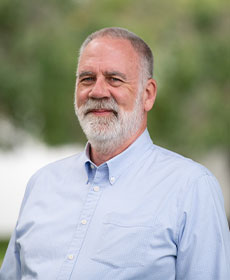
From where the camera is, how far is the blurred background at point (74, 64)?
8508mm

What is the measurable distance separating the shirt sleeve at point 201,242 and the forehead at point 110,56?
63 centimetres

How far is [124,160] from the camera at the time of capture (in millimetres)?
2295

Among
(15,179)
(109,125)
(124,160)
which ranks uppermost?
(109,125)

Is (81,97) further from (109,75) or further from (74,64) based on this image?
(74,64)

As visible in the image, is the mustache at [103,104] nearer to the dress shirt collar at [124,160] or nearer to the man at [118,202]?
the man at [118,202]

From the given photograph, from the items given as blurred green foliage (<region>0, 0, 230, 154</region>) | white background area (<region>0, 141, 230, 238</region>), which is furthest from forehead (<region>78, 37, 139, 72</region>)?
white background area (<region>0, 141, 230, 238</region>)

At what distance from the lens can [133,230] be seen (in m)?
2.05

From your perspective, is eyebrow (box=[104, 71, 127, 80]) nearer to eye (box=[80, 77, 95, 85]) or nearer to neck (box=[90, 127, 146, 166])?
eye (box=[80, 77, 95, 85])

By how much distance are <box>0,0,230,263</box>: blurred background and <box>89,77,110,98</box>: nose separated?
233 inches

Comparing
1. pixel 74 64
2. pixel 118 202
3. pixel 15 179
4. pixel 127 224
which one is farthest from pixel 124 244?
pixel 15 179

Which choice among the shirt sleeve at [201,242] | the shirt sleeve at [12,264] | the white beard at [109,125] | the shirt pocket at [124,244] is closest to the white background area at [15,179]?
the shirt sleeve at [12,264]

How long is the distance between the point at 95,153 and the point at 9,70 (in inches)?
251

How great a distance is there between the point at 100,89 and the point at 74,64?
615 centimetres

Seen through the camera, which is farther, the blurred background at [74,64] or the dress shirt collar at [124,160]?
the blurred background at [74,64]
